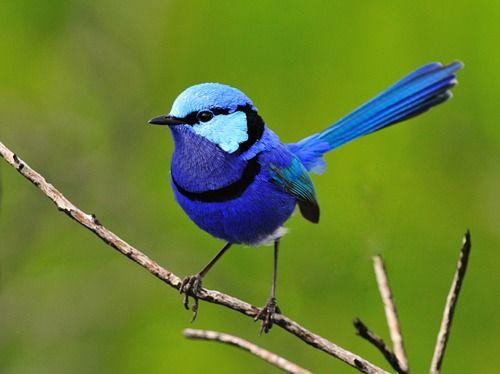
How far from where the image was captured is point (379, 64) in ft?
15.9

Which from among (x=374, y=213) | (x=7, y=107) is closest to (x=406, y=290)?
(x=374, y=213)

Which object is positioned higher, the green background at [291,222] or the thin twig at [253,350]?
the green background at [291,222]

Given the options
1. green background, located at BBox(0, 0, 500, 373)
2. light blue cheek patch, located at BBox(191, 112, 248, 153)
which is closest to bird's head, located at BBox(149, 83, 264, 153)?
light blue cheek patch, located at BBox(191, 112, 248, 153)

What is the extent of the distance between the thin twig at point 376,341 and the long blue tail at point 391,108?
2.04 m

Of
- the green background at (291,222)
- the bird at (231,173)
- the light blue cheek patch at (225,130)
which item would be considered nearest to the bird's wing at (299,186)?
the bird at (231,173)

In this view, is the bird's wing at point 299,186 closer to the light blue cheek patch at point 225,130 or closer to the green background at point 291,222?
the light blue cheek patch at point 225,130

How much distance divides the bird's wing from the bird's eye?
1.45 feet

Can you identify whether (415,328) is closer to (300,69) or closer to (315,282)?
(315,282)

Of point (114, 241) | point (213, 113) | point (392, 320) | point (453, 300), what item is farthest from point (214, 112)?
point (453, 300)

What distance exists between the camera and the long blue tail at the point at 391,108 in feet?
11.8

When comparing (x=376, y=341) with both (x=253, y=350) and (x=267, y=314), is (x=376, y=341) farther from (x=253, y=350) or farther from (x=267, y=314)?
(x=267, y=314)

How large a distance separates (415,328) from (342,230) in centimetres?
59

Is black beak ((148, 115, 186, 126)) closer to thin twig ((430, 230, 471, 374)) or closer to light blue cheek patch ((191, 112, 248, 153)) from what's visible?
light blue cheek patch ((191, 112, 248, 153))

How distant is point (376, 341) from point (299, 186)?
1.69m
